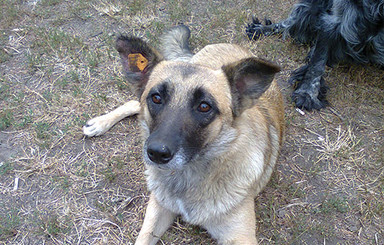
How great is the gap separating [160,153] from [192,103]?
463mm

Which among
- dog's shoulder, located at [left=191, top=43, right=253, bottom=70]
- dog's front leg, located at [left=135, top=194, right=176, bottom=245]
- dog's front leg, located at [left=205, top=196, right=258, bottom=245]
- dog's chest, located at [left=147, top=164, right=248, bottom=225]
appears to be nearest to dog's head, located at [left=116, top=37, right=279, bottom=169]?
dog's chest, located at [left=147, top=164, right=248, bottom=225]

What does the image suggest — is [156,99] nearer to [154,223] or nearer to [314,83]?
[154,223]

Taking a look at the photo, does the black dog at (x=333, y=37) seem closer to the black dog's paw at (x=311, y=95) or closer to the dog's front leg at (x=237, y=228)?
the black dog's paw at (x=311, y=95)

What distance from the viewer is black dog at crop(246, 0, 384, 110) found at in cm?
367

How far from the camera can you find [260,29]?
5.00 meters

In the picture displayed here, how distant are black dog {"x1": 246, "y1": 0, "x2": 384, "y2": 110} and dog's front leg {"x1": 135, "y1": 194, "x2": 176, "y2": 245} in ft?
7.60

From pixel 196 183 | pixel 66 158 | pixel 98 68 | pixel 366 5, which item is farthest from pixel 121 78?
pixel 366 5

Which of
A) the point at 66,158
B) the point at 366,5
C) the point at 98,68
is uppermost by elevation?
the point at 366,5

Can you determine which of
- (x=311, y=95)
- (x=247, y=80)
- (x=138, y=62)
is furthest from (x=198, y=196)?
A: (x=311, y=95)

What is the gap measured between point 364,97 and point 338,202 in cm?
176

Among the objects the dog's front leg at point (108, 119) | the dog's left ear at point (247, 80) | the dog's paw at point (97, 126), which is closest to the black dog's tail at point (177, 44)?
the dog's front leg at point (108, 119)

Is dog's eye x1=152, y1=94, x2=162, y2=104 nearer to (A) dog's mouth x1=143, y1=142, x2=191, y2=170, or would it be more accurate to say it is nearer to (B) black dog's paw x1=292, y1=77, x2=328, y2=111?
(A) dog's mouth x1=143, y1=142, x2=191, y2=170

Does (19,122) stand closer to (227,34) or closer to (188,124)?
(188,124)

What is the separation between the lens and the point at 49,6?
18.4ft
